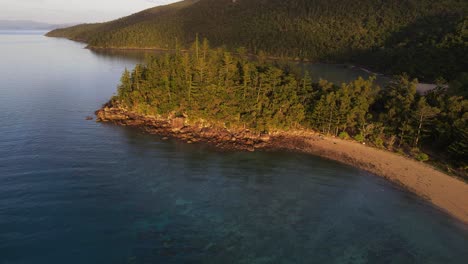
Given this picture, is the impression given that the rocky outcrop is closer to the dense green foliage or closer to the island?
the island

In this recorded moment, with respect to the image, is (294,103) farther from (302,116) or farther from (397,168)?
(397,168)

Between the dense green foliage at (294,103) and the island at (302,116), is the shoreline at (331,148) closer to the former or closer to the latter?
the island at (302,116)

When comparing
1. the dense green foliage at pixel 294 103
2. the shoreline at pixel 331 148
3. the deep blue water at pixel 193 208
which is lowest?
the deep blue water at pixel 193 208

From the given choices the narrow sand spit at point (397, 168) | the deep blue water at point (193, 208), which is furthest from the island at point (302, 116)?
the deep blue water at point (193, 208)

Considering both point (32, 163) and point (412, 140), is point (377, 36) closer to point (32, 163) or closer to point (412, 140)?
point (412, 140)

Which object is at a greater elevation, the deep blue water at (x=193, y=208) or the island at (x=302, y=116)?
the island at (x=302, y=116)

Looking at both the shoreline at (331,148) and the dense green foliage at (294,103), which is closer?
the shoreline at (331,148)

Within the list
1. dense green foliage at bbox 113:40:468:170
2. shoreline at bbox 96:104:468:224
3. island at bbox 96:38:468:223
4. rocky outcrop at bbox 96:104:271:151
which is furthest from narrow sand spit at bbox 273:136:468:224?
rocky outcrop at bbox 96:104:271:151

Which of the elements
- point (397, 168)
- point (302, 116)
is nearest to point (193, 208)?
point (302, 116)
